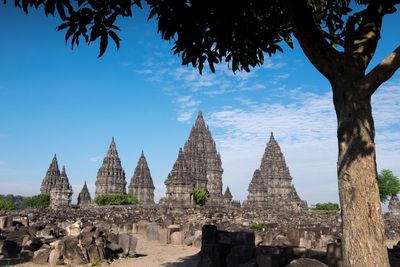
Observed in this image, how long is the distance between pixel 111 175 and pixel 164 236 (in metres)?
58.2

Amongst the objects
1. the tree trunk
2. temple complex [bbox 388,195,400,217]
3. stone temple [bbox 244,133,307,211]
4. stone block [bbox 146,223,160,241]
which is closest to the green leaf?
the tree trunk

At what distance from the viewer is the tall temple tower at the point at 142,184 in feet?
225

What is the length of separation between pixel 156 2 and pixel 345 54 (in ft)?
7.68

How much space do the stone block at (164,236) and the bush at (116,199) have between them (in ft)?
169

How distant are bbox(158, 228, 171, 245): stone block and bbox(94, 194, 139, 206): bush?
51.5 metres

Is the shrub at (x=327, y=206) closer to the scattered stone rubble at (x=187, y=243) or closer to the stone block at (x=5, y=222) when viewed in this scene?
the scattered stone rubble at (x=187, y=243)

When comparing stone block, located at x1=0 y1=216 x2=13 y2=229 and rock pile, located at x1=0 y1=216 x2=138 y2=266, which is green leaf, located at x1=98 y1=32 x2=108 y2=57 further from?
stone block, located at x1=0 y1=216 x2=13 y2=229

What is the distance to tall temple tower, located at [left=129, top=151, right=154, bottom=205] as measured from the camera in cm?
6844

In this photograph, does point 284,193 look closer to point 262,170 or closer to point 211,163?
point 262,170

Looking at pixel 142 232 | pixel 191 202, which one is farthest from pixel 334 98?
pixel 191 202

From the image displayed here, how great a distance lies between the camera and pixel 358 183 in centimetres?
399

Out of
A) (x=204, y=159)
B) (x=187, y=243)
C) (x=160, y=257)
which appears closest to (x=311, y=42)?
(x=160, y=257)

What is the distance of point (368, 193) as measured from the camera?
3.96 metres

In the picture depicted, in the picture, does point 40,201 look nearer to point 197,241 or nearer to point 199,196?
point 199,196
